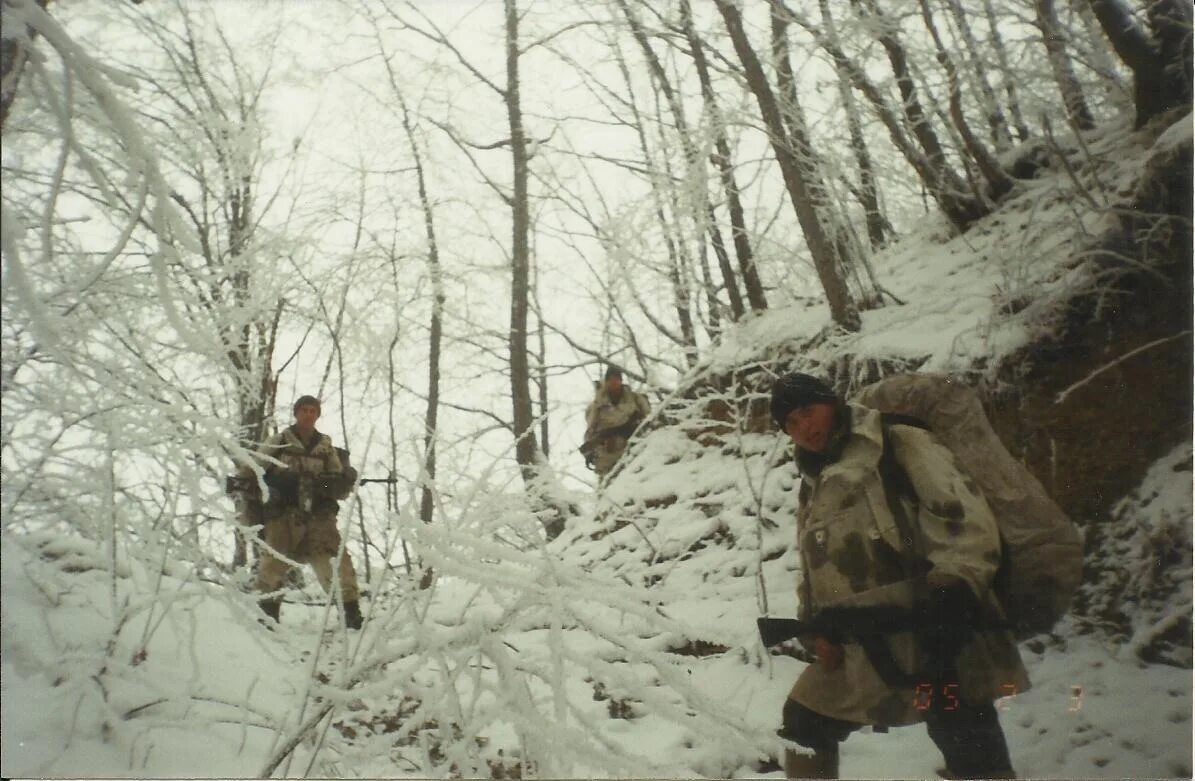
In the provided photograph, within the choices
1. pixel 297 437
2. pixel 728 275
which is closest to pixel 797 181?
pixel 728 275

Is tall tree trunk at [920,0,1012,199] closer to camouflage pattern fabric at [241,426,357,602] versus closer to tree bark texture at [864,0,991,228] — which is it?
tree bark texture at [864,0,991,228]

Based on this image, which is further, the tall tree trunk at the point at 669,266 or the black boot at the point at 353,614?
the tall tree trunk at the point at 669,266

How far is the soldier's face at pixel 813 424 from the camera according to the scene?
1.82 metres

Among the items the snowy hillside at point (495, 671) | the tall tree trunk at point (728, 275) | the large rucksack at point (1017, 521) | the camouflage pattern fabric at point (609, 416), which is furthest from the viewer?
the camouflage pattern fabric at point (609, 416)

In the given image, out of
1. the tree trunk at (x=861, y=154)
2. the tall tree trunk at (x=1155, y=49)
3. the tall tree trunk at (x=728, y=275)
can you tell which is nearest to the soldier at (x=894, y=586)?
the tall tree trunk at (x=1155, y=49)

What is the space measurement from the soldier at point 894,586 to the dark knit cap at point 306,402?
6.90 ft

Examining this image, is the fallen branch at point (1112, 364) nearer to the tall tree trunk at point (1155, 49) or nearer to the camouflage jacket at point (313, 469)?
the tall tree trunk at point (1155, 49)

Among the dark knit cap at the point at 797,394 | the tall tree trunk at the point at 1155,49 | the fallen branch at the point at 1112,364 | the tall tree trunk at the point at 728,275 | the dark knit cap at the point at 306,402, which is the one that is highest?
the tall tree trunk at the point at 728,275

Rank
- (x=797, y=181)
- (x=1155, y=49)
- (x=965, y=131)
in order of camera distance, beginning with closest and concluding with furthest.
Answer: (x=1155, y=49), (x=797, y=181), (x=965, y=131)

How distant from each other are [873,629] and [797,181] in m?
2.63

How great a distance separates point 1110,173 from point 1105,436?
1.18 meters

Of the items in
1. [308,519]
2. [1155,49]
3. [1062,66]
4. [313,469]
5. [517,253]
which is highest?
[517,253]

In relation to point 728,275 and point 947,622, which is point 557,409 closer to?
point 947,622

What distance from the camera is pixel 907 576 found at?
1635 mm
